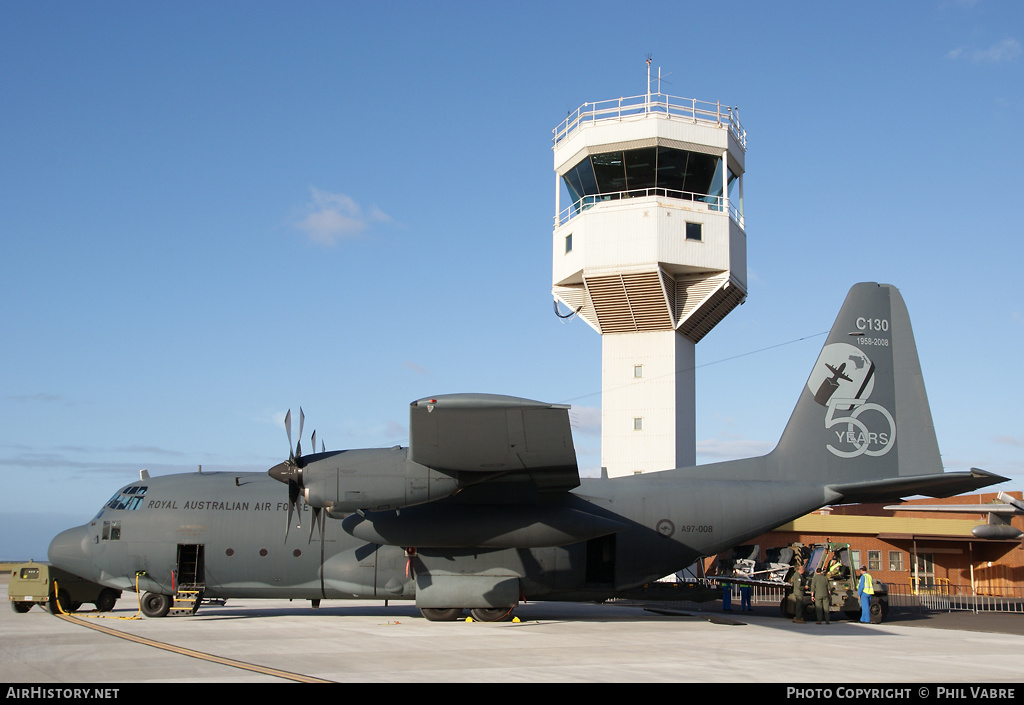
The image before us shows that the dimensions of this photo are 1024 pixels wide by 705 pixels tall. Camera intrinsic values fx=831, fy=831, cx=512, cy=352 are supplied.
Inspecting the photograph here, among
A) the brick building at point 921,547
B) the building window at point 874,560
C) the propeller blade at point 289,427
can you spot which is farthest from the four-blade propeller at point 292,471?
the building window at point 874,560

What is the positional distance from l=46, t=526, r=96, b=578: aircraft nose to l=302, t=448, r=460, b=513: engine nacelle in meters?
6.13

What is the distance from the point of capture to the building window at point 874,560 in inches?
1315

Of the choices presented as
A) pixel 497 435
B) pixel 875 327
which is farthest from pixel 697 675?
pixel 875 327

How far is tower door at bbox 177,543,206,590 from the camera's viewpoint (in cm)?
1688

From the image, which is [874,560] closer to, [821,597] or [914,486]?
[821,597]

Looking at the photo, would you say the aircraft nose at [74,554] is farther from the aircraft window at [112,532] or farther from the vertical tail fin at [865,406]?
the vertical tail fin at [865,406]

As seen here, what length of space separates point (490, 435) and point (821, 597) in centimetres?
949

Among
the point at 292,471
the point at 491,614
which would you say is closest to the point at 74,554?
the point at 292,471

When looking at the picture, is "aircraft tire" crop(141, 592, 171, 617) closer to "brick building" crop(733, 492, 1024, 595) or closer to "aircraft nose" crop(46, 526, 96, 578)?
"aircraft nose" crop(46, 526, 96, 578)

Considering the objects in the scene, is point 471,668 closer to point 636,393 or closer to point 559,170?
point 636,393

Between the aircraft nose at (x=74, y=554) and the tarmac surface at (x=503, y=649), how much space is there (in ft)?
3.34

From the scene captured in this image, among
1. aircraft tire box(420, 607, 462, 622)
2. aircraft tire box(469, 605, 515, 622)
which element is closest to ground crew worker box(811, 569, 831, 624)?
aircraft tire box(469, 605, 515, 622)

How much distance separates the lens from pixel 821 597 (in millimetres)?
17875

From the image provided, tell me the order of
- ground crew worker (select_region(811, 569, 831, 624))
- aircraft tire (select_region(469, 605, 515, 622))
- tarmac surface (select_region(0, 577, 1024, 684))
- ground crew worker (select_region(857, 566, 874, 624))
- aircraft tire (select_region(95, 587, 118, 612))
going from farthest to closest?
1. aircraft tire (select_region(95, 587, 118, 612))
2. ground crew worker (select_region(857, 566, 874, 624))
3. ground crew worker (select_region(811, 569, 831, 624))
4. aircraft tire (select_region(469, 605, 515, 622))
5. tarmac surface (select_region(0, 577, 1024, 684))
